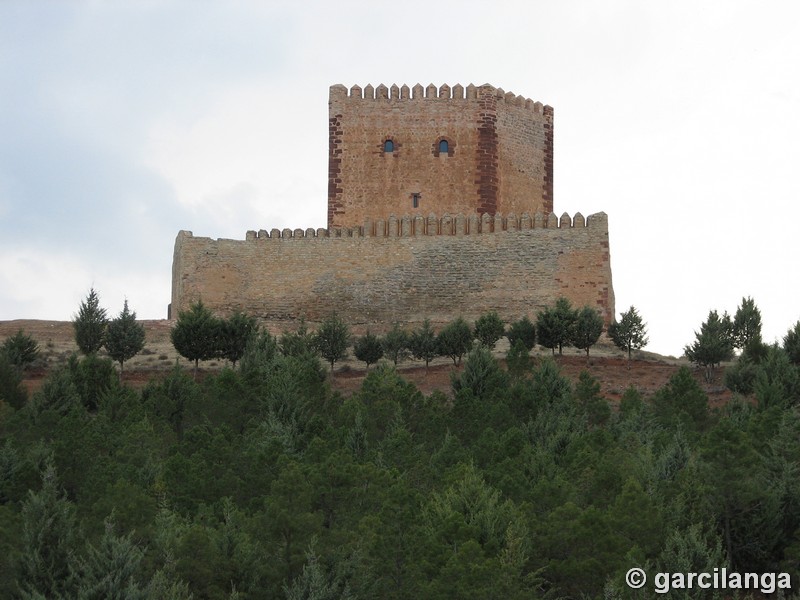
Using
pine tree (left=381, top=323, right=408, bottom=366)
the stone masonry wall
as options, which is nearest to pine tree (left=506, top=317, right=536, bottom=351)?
the stone masonry wall

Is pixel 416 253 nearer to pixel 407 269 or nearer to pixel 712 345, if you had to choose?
pixel 407 269

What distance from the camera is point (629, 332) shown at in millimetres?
35406

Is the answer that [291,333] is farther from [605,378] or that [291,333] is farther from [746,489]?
[746,489]

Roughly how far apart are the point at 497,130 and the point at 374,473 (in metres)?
22.2

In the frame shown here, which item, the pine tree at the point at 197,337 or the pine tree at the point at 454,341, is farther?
the pine tree at the point at 454,341

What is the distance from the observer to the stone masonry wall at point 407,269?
123 feet

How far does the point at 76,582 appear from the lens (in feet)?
61.8

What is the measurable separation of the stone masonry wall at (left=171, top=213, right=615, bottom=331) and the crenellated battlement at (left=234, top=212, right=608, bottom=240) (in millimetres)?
24

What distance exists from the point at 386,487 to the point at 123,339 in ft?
46.8

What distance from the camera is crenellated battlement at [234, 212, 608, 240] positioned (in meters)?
38.3

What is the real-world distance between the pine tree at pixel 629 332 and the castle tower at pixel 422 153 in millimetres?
7177

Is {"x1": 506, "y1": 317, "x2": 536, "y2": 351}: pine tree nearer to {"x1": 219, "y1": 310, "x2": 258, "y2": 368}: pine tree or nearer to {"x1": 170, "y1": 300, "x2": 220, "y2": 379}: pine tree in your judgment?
{"x1": 219, "y1": 310, "x2": 258, "y2": 368}: pine tree

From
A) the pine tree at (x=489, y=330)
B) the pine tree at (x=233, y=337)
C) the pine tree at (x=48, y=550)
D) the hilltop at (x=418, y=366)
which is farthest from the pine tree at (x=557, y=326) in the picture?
the pine tree at (x=48, y=550)

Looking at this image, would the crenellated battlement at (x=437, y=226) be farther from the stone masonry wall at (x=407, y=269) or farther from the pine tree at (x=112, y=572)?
the pine tree at (x=112, y=572)
